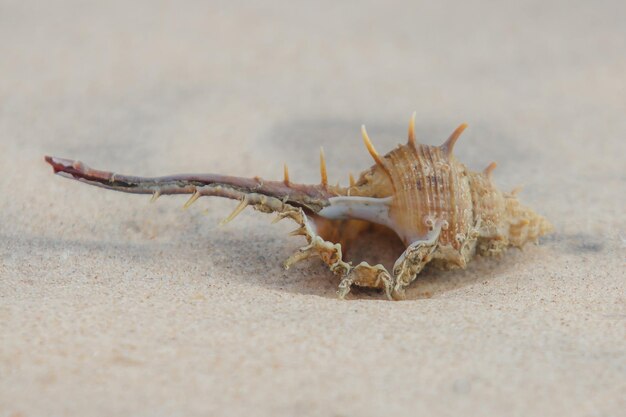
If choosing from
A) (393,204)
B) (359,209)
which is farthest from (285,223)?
(393,204)

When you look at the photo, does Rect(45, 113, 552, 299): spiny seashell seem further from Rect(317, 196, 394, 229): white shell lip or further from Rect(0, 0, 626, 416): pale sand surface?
Rect(0, 0, 626, 416): pale sand surface

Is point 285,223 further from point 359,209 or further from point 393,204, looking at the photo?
point 393,204

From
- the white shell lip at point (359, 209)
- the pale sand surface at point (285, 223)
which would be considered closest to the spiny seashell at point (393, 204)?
Answer: the white shell lip at point (359, 209)

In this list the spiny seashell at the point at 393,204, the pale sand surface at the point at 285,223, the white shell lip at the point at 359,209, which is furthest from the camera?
the white shell lip at the point at 359,209

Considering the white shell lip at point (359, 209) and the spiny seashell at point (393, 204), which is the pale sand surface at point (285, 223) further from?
the white shell lip at point (359, 209)

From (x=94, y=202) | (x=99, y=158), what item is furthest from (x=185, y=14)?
(x=94, y=202)
